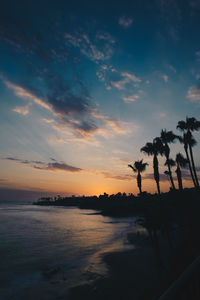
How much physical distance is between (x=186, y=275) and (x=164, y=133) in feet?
105

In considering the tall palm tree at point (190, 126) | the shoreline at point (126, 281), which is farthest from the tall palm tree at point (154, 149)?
the shoreline at point (126, 281)

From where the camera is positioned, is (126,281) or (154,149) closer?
(126,281)

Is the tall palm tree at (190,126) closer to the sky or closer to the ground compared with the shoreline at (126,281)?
closer to the sky

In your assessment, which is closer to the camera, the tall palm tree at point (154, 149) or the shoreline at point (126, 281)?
the shoreline at point (126, 281)

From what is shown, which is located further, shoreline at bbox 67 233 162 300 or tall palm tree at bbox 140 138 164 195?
tall palm tree at bbox 140 138 164 195

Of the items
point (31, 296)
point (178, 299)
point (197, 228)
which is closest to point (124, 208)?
point (197, 228)

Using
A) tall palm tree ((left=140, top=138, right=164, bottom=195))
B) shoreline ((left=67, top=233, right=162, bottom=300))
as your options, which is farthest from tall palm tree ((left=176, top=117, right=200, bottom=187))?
shoreline ((left=67, top=233, right=162, bottom=300))

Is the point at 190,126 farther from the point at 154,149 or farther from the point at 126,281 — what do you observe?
the point at 126,281

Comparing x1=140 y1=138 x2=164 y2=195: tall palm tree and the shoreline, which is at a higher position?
x1=140 y1=138 x2=164 y2=195: tall palm tree

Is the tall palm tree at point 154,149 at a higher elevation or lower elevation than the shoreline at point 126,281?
higher

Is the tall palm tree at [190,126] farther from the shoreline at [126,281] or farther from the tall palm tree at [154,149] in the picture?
the shoreline at [126,281]

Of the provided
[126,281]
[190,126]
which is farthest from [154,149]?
[126,281]

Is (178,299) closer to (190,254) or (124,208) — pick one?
(190,254)

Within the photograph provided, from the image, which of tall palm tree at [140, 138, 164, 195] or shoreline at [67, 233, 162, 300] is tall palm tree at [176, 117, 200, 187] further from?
shoreline at [67, 233, 162, 300]
